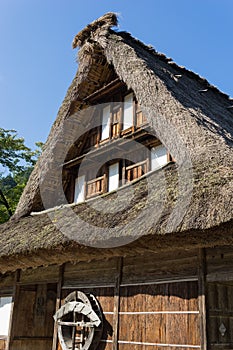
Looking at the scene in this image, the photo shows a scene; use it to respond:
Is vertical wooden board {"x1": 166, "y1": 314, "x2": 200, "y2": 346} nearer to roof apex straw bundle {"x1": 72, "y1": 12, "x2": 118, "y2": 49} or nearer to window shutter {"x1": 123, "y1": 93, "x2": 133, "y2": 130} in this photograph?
window shutter {"x1": 123, "y1": 93, "x2": 133, "y2": 130}

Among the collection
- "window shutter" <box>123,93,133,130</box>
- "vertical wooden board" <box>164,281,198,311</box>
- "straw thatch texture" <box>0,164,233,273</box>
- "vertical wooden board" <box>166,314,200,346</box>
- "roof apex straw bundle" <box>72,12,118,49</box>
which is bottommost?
"vertical wooden board" <box>166,314,200,346</box>

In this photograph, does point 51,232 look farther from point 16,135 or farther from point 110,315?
point 16,135

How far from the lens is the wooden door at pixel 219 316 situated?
507 centimetres

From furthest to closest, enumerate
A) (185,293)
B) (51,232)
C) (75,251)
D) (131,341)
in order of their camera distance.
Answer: (51,232)
(75,251)
(131,341)
(185,293)

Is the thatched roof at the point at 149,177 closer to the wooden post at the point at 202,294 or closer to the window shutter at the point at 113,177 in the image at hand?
the wooden post at the point at 202,294

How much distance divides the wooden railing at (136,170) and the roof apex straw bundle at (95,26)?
13.1 ft

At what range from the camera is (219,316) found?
529 centimetres

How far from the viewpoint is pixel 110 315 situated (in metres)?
6.36

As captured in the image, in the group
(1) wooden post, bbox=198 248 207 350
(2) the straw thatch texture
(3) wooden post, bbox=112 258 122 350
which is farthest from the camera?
(3) wooden post, bbox=112 258 122 350

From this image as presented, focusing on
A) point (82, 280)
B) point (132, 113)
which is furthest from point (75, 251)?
point (132, 113)

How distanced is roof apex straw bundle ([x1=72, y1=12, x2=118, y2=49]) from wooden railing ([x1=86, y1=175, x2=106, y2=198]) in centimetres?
391

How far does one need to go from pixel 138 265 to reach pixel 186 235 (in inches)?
68.5

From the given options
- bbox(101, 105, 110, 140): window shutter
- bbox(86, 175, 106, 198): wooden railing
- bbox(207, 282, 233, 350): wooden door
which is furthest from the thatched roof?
bbox(86, 175, 106, 198): wooden railing

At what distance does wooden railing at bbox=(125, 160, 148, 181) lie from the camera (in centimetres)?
844
